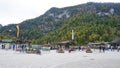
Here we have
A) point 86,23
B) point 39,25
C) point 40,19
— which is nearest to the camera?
point 86,23

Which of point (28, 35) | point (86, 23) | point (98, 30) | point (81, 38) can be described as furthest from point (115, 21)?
point (28, 35)

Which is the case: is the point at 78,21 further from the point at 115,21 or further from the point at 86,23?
the point at 115,21

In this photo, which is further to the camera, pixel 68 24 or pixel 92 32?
pixel 68 24

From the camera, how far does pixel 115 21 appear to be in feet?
339

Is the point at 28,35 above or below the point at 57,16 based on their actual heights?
below

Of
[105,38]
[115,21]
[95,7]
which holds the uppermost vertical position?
[95,7]

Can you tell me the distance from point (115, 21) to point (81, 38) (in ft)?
83.6

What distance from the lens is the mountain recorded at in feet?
303

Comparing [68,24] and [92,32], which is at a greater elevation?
[68,24]

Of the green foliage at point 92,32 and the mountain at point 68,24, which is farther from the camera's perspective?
the mountain at point 68,24

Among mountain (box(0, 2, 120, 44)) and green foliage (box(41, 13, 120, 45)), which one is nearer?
green foliage (box(41, 13, 120, 45))

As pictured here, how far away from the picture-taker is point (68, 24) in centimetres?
11262

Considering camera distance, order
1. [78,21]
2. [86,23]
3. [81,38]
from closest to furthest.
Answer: [81,38] < [86,23] < [78,21]

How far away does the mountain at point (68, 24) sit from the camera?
303 ft
